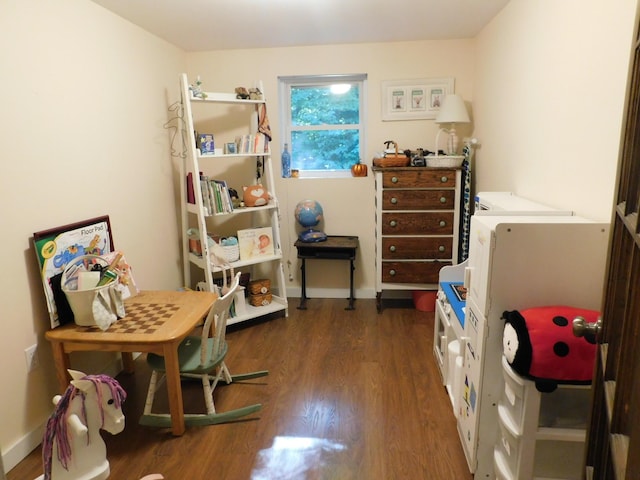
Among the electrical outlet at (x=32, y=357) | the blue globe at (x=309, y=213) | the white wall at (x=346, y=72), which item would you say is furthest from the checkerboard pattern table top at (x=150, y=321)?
the white wall at (x=346, y=72)

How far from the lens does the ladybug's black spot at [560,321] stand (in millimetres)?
1360

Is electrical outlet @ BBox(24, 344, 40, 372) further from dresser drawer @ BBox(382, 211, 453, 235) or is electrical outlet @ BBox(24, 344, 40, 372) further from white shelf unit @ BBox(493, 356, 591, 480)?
dresser drawer @ BBox(382, 211, 453, 235)

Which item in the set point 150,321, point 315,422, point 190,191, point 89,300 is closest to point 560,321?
point 315,422

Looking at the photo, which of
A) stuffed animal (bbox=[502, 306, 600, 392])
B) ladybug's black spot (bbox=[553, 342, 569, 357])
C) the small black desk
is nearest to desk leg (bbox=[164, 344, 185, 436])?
stuffed animal (bbox=[502, 306, 600, 392])

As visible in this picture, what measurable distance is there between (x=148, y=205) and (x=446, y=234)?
2.28m

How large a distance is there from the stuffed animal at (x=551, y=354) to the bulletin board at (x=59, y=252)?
200 cm

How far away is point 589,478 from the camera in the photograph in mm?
920

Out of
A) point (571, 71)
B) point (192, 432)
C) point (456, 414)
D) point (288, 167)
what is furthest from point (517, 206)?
point (288, 167)

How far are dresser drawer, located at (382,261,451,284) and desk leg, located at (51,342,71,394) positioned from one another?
2.29 m

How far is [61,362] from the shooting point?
1.98 m

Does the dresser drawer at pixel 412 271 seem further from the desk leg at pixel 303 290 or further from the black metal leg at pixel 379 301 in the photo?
the desk leg at pixel 303 290

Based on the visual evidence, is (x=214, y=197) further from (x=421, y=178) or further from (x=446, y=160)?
(x=446, y=160)

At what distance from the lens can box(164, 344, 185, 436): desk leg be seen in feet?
6.45

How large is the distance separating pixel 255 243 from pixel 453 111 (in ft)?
6.28
